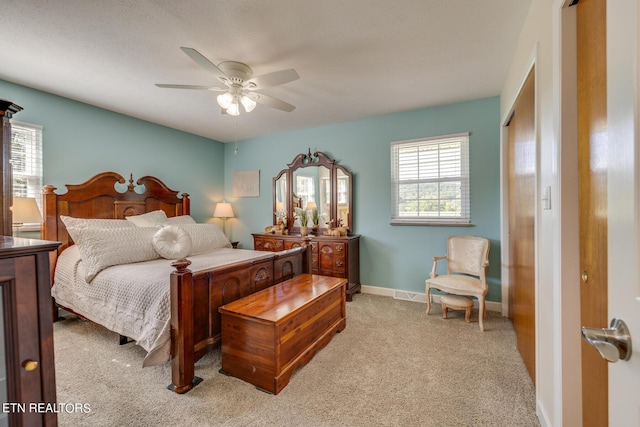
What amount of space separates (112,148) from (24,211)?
5.12ft

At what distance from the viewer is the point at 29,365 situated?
946mm

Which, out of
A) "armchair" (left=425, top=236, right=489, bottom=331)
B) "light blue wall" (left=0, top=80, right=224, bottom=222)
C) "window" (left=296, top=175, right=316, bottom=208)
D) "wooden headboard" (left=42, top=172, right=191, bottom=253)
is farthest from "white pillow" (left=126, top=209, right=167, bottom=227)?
"armchair" (left=425, top=236, right=489, bottom=331)

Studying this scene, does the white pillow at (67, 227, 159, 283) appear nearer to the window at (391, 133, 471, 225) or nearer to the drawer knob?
the drawer knob

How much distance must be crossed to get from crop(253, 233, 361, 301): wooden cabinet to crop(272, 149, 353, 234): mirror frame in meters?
0.34

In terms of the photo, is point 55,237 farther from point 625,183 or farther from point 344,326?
point 625,183

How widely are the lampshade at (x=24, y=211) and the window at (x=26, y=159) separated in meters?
0.80

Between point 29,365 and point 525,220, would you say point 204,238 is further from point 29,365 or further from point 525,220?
point 525,220

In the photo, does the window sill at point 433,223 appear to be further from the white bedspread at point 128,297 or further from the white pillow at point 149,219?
the white pillow at point 149,219

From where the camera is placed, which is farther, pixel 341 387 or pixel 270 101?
pixel 270 101

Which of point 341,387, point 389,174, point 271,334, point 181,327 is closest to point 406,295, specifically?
point 389,174

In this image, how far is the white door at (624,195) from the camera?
1.67 feet

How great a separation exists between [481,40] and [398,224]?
2233mm

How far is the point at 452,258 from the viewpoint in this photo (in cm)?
332

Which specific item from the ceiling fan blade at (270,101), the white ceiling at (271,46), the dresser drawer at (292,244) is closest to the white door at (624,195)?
the white ceiling at (271,46)
